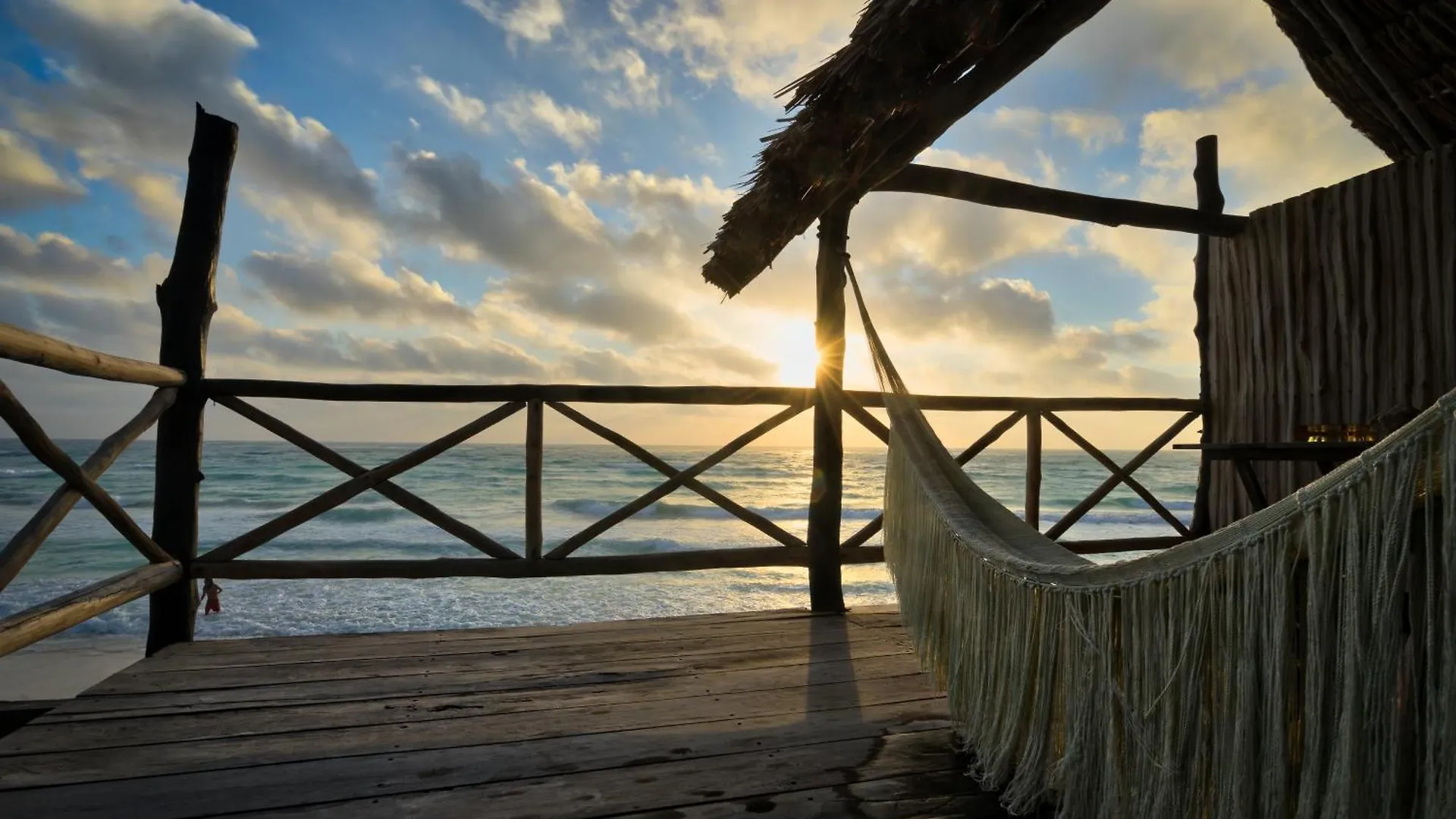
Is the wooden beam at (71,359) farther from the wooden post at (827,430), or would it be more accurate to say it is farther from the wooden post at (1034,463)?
the wooden post at (1034,463)

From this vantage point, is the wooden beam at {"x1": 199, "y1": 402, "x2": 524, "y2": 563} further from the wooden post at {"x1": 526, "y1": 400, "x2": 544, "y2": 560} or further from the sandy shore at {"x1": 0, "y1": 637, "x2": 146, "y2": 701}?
the sandy shore at {"x1": 0, "y1": 637, "x2": 146, "y2": 701}

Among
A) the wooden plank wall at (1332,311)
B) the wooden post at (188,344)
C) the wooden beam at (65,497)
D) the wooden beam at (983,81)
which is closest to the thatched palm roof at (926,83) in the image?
the wooden beam at (983,81)

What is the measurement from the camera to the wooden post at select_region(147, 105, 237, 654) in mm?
2256

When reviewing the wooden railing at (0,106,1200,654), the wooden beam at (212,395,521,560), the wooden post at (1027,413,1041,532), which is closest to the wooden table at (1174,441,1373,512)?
the wooden post at (1027,413,1041,532)

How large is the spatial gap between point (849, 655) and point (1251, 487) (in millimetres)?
2158

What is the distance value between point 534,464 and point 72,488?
1241 mm

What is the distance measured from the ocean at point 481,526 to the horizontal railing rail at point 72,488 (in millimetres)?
2716

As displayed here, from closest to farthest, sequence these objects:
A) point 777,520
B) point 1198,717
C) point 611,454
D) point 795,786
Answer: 1. point 1198,717
2. point 795,786
3. point 777,520
4. point 611,454

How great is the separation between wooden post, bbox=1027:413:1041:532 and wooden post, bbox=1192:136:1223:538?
2.95 feet

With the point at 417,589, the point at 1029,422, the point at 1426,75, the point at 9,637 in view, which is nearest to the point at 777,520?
the point at 417,589

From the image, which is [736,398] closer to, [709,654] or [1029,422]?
[709,654]

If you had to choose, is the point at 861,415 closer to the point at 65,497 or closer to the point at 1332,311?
the point at 1332,311

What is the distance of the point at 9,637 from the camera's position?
156cm

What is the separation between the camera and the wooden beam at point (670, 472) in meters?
2.58
